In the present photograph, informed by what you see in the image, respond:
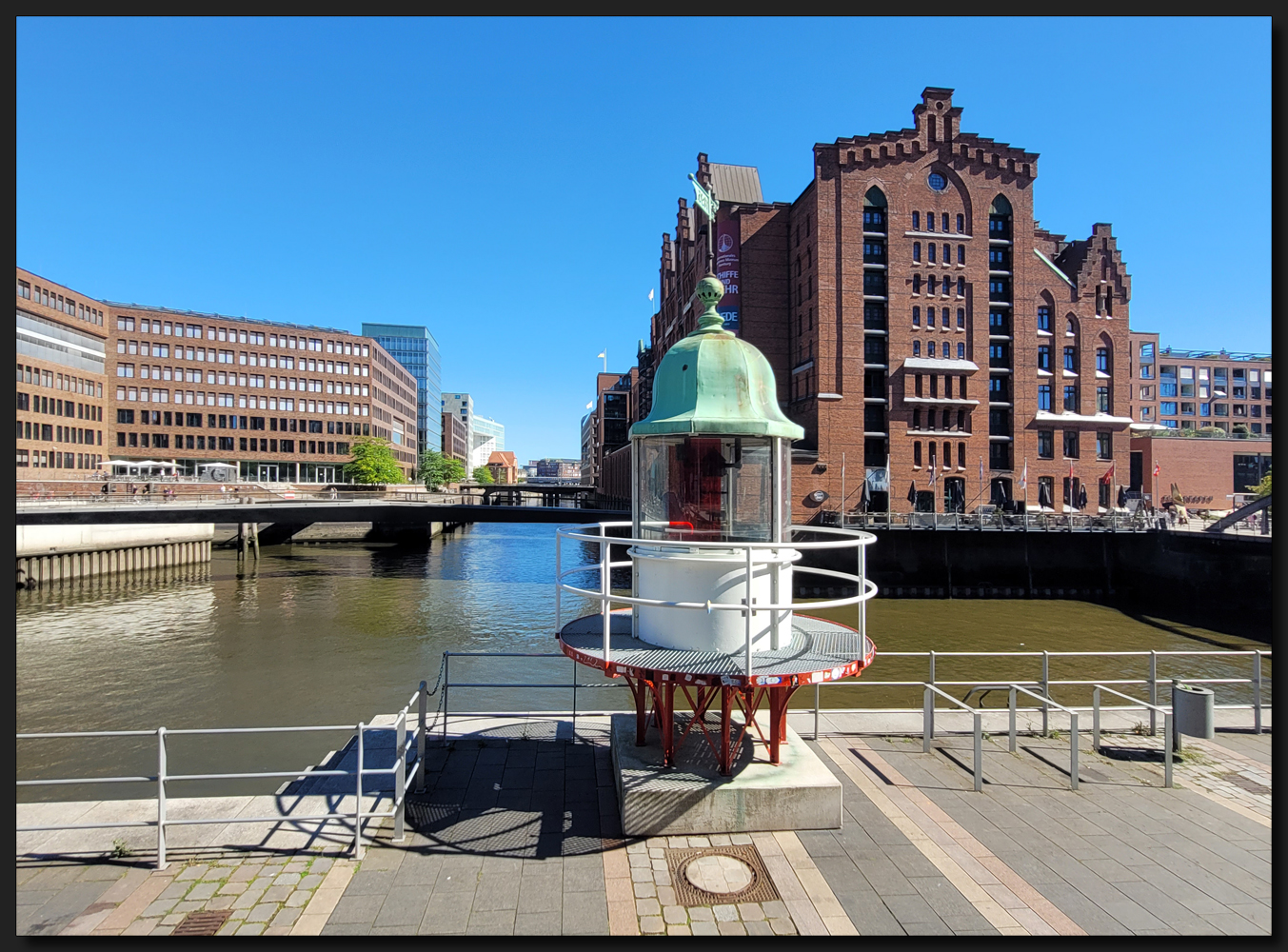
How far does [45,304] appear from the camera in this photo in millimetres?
70562

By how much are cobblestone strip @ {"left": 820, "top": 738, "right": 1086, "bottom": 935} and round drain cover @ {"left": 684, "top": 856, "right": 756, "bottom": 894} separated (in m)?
1.99

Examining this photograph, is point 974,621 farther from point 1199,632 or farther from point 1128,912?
point 1128,912

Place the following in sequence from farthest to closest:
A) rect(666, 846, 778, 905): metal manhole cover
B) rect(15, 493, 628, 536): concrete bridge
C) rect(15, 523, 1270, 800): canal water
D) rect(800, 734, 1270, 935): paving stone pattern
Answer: rect(15, 493, 628, 536): concrete bridge → rect(15, 523, 1270, 800): canal water → rect(666, 846, 778, 905): metal manhole cover → rect(800, 734, 1270, 935): paving stone pattern

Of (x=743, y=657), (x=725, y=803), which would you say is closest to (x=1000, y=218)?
(x=743, y=657)

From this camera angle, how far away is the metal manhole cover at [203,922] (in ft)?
18.3

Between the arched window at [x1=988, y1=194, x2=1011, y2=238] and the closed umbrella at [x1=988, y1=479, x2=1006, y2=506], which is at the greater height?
the arched window at [x1=988, y1=194, x2=1011, y2=238]

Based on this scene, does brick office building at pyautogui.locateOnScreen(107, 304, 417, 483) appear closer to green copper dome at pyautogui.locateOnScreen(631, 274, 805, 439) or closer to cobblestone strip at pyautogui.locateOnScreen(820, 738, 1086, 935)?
green copper dome at pyautogui.locateOnScreen(631, 274, 805, 439)

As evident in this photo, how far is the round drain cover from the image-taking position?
6.26m

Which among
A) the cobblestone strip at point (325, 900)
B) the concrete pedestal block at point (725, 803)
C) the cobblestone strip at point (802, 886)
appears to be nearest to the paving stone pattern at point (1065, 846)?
the cobblestone strip at point (802, 886)

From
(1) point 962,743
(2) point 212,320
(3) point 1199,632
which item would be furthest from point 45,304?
(3) point 1199,632

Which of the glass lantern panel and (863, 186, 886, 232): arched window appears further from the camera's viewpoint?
(863, 186, 886, 232): arched window

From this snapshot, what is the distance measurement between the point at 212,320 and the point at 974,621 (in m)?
96.3

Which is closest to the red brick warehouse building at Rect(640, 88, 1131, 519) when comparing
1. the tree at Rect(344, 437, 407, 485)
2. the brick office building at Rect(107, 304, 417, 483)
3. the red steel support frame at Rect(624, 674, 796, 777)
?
the red steel support frame at Rect(624, 674, 796, 777)

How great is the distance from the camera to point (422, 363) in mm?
170375
